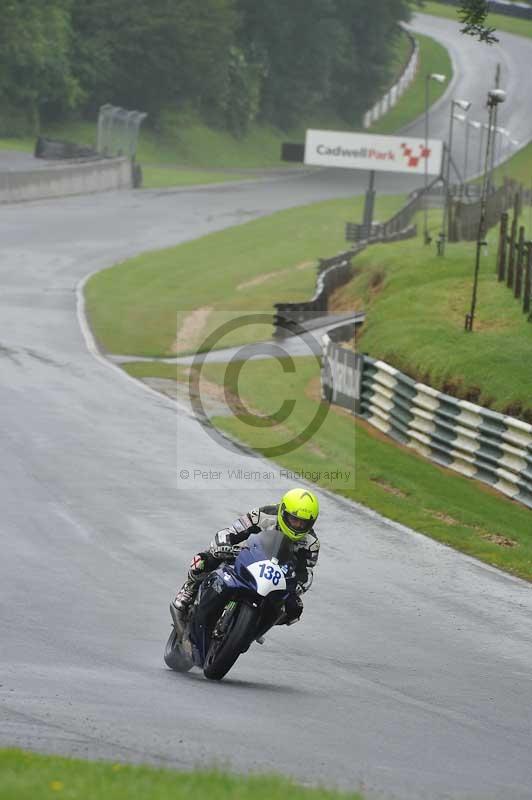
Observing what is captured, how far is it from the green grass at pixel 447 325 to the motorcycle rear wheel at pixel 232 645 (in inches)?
534

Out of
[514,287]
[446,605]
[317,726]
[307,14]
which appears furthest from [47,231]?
[307,14]

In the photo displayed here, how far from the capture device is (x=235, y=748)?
937cm

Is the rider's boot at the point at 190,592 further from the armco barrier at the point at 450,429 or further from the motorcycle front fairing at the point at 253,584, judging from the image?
the armco barrier at the point at 450,429

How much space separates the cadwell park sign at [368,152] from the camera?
6397cm

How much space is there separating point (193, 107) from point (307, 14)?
16161mm

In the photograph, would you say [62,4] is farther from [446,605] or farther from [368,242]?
[446,605]

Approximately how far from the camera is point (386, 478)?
22.7 m

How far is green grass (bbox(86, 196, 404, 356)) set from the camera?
3781cm

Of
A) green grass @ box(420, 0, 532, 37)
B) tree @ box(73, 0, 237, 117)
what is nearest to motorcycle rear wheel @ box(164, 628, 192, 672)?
tree @ box(73, 0, 237, 117)

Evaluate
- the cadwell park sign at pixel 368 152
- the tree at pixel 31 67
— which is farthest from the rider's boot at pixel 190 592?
the tree at pixel 31 67

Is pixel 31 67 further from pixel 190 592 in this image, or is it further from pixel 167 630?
pixel 190 592

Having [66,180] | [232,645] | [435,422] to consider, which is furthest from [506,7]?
[66,180]

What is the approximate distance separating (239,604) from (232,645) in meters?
0.33

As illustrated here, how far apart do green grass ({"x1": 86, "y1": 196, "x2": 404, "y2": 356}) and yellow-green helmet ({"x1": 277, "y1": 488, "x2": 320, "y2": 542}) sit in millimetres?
22780
